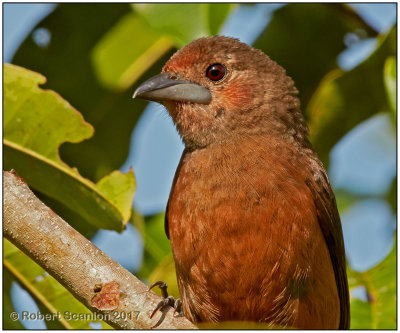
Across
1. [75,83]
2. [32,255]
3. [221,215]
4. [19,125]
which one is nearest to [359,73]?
[221,215]

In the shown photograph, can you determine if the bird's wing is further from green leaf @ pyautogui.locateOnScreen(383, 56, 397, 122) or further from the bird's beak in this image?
the bird's beak

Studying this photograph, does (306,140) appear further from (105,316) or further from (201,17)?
(105,316)

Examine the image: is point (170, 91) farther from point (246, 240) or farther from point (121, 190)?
point (246, 240)

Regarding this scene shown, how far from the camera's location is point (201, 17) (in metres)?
4.34

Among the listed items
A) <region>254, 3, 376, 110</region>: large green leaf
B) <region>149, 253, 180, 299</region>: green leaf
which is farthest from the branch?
<region>254, 3, 376, 110</region>: large green leaf

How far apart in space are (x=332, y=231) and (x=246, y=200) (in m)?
0.78

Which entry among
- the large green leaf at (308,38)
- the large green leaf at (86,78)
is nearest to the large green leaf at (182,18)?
the large green leaf at (86,78)

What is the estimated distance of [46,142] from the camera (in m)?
4.02

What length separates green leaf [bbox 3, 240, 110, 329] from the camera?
13.1 ft

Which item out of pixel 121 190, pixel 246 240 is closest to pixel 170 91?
pixel 121 190

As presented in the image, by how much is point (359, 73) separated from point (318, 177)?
0.80 metres

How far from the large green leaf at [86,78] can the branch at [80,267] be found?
1.55 metres

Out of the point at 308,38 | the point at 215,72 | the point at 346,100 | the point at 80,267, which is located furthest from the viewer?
the point at 308,38

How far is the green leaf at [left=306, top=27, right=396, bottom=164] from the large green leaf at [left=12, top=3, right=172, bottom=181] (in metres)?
1.30
